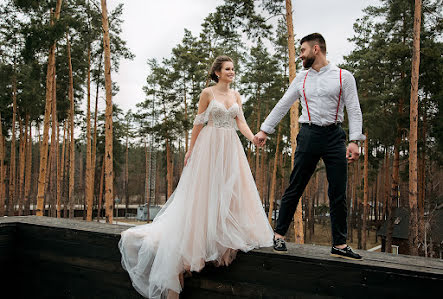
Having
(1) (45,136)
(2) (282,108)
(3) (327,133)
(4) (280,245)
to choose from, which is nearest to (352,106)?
(3) (327,133)

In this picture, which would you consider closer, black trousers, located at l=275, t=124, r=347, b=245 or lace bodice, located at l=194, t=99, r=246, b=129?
black trousers, located at l=275, t=124, r=347, b=245

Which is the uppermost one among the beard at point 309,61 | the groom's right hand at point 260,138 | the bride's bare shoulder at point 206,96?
the beard at point 309,61

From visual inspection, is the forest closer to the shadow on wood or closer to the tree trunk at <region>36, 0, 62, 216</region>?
the tree trunk at <region>36, 0, 62, 216</region>

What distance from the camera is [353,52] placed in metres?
20.0

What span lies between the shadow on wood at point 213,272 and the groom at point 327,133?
0.72 feet

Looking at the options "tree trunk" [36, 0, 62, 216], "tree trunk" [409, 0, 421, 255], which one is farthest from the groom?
"tree trunk" [36, 0, 62, 216]

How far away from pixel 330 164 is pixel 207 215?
1171 mm

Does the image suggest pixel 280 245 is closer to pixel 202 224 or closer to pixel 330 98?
pixel 202 224

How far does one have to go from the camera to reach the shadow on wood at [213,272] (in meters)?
2.24

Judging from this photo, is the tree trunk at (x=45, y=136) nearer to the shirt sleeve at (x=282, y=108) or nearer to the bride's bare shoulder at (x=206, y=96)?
the bride's bare shoulder at (x=206, y=96)

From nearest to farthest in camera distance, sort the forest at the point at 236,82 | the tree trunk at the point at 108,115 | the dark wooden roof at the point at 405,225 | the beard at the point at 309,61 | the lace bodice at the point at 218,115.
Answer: the beard at the point at 309,61, the lace bodice at the point at 218,115, the tree trunk at the point at 108,115, the forest at the point at 236,82, the dark wooden roof at the point at 405,225

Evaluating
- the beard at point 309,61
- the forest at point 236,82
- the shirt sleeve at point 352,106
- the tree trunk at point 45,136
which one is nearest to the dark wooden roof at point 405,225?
the forest at point 236,82

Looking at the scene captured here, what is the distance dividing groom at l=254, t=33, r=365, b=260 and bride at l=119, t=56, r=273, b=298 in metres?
0.39

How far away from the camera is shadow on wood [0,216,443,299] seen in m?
2.24
